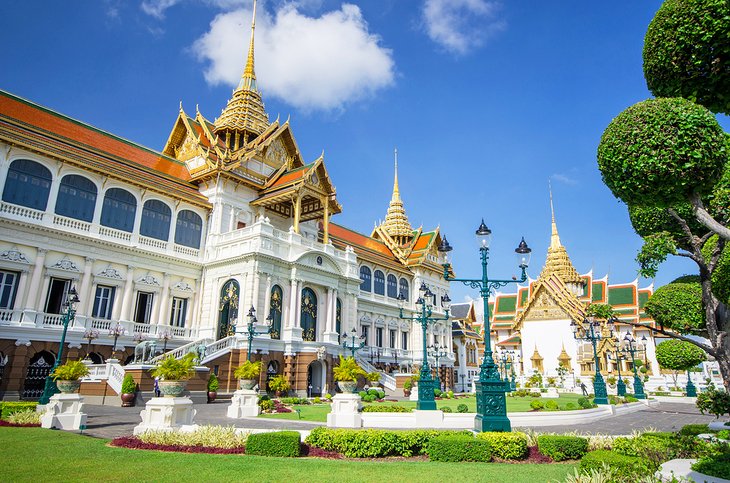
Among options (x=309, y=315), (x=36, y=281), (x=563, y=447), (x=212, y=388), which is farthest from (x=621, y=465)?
(x=309, y=315)

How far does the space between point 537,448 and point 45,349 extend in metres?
20.8

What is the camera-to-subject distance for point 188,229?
2856 centimetres

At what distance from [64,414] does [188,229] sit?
1715 cm

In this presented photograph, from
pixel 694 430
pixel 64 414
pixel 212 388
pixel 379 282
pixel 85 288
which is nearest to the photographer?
pixel 694 430

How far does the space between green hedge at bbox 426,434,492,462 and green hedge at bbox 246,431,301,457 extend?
109 inches

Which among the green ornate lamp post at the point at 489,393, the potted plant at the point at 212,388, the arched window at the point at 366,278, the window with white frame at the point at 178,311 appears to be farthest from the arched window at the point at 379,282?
the green ornate lamp post at the point at 489,393

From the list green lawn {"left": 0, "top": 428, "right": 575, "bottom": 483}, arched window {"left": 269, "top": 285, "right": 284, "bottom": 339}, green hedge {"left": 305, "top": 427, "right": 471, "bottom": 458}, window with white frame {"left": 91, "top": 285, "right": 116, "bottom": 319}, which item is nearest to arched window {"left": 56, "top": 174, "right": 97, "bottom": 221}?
window with white frame {"left": 91, "top": 285, "right": 116, "bottom": 319}

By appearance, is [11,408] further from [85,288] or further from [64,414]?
[85,288]

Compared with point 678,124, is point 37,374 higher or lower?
lower

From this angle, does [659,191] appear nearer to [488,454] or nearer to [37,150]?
[488,454]

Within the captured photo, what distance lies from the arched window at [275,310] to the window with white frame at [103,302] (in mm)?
8238

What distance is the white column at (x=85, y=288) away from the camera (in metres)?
22.7

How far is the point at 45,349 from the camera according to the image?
2069 centimetres

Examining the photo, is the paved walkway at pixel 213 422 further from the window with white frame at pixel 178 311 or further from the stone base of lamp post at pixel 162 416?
the window with white frame at pixel 178 311
